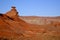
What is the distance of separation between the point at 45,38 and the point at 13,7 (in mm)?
23418

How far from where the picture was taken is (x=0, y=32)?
25328mm

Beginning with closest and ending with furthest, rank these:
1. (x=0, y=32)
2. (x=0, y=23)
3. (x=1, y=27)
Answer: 1. (x=0, y=32)
2. (x=1, y=27)
3. (x=0, y=23)

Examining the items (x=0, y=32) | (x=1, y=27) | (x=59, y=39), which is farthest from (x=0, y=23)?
(x=59, y=39)

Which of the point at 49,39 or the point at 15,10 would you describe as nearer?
the point at 49,39

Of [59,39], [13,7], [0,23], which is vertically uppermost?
[13,7]

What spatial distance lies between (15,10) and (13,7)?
99 centimetres

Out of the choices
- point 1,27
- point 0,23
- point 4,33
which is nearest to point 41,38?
point 4,33

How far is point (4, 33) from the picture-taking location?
Answer: 25.4m

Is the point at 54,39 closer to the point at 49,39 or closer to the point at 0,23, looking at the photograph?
the point at 49,39

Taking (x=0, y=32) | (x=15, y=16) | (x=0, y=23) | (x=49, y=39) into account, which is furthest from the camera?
(x=15, y=16)

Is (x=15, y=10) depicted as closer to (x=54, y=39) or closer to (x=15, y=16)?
(x=15, y=16)

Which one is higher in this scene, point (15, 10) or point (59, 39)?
point (15, 10)

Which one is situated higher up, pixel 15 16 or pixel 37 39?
pixel 15 16

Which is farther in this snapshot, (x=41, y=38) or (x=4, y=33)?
(x=4, y=33)
